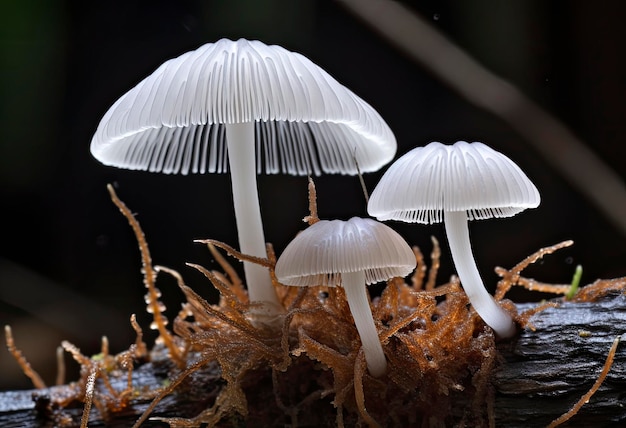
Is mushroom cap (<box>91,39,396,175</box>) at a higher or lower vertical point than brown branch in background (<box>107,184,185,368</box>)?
higher

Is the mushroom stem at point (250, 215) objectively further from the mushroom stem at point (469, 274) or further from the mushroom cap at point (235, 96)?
the mushroom stem at point (469, 274)

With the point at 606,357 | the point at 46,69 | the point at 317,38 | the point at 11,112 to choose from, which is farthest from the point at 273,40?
the point at 606,357

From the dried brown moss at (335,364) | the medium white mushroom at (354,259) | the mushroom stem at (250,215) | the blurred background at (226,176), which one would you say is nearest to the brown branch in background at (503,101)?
the blurred background at (226,176)

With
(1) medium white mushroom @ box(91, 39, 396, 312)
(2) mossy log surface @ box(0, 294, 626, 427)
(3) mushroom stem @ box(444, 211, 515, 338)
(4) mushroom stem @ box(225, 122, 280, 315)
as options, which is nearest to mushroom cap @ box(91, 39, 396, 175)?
(1) medium white mushroom @ box(91, 39, 396, 312)

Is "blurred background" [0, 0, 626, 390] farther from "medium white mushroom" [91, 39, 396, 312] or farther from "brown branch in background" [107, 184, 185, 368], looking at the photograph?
"medium white mushroom" [91, 39, 396, 312]

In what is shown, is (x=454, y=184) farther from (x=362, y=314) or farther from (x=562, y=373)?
(x=562, y=373)

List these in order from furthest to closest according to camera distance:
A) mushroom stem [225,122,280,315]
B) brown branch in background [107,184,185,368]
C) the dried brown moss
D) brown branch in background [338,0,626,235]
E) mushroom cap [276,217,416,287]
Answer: brown branch in background [338,0,626,235], brown branch in background [107,184,185,368], mushroom stem [225,122,280,315], the dried brown moss, mushroom cap [276,217,416,287]

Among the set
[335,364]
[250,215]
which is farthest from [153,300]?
[335,364]
